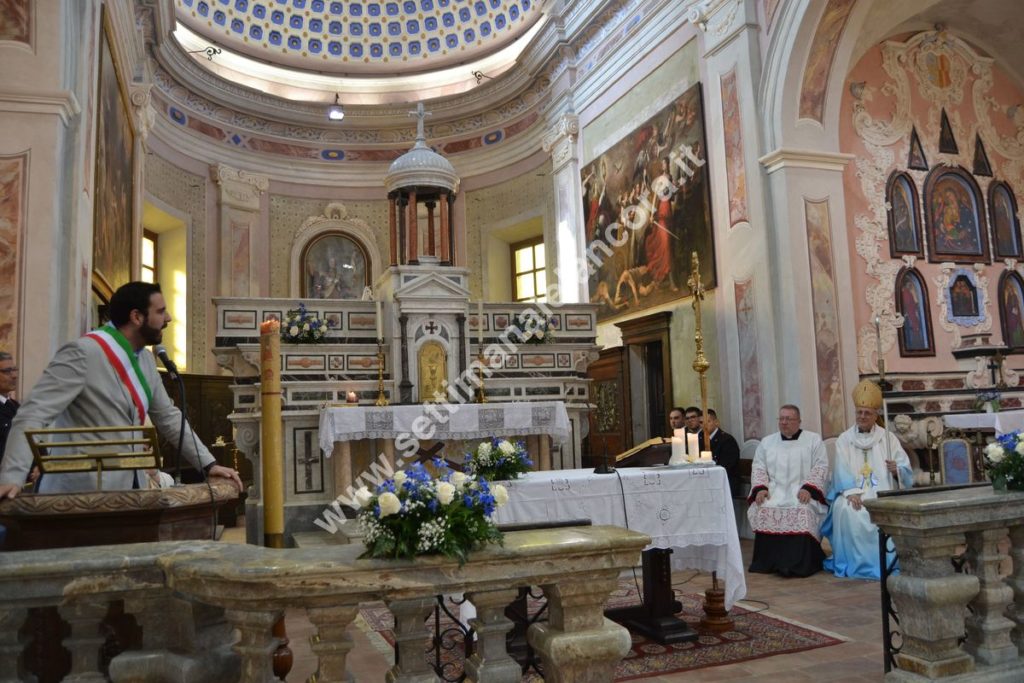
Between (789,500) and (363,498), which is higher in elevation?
(363,498)

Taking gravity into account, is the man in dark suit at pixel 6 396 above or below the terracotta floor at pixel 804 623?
above

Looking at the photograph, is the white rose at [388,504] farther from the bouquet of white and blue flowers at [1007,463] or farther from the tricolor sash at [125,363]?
the bouquet of white and blue flowers at [1007,463]

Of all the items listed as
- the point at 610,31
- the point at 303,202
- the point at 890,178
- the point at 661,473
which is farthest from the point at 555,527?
the point at 303,202

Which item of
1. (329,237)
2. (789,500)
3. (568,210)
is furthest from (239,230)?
(789,500)

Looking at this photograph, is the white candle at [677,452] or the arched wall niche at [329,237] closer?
the white candle at [677,452]

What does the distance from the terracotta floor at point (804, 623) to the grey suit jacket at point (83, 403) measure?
1.63m

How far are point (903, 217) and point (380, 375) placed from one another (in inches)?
257

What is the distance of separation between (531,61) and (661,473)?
1085 centimetres

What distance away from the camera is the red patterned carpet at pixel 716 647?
14.6ft

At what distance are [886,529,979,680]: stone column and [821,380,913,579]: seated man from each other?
11.3 feet

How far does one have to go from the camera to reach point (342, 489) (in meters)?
8.42

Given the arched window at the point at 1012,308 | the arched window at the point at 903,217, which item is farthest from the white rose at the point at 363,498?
Result: the arched window at the point at 1012,308

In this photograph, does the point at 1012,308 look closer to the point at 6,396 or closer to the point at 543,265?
the point at 543,265

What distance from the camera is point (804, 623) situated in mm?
5262
